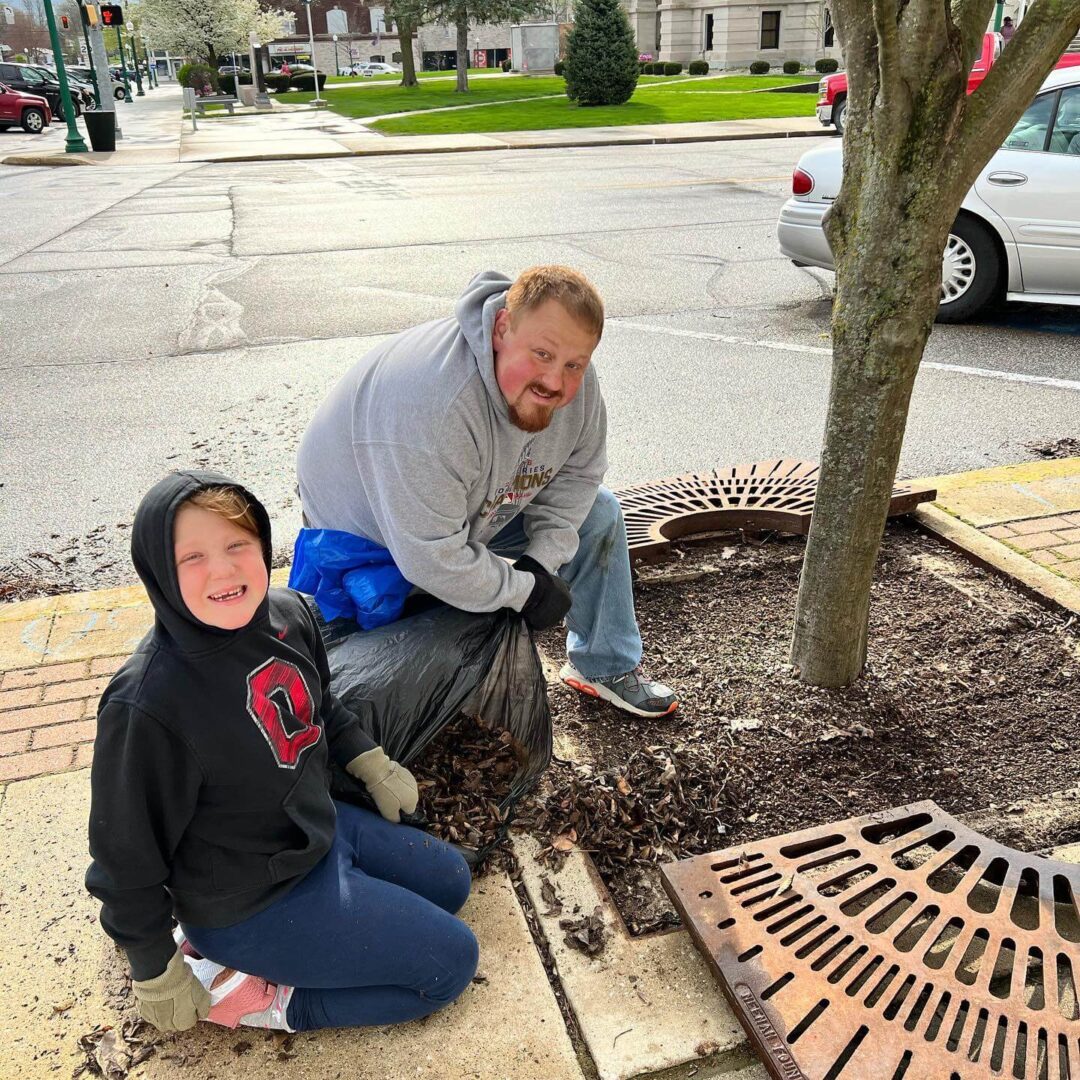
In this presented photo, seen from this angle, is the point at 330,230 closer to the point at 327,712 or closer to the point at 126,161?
the point at 327,712

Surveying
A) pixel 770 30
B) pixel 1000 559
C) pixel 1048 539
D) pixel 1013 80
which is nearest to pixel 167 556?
pixel 1013 80

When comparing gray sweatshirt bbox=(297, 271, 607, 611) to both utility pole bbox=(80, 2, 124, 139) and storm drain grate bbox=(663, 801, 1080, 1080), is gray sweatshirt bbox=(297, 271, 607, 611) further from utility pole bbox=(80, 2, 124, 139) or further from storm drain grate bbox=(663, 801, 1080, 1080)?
utility pole bbox=(80, 2, 124, 139)

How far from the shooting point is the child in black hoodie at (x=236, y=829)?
1.74 metres

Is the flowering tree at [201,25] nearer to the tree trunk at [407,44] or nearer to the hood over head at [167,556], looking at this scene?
the tree trunk at [407,44]

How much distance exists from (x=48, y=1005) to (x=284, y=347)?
5.25m

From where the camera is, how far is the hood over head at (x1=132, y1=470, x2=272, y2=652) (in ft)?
5.59

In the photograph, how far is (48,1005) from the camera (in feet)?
6.60

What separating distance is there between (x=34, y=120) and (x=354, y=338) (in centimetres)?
2791

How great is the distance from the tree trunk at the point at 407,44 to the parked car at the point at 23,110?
1490 cm

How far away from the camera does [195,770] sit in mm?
1794

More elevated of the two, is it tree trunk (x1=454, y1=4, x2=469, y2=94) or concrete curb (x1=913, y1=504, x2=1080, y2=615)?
tree trunk (x1=454, y1=4, x2=469, y2=94)

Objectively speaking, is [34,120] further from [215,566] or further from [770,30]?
[770,30]

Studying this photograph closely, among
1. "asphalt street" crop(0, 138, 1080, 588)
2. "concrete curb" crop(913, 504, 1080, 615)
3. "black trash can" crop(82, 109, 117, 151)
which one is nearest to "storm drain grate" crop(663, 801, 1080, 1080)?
"concrete curb" crop(913, 504, 1080, 615)

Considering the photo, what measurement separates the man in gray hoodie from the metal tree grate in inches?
38.3
